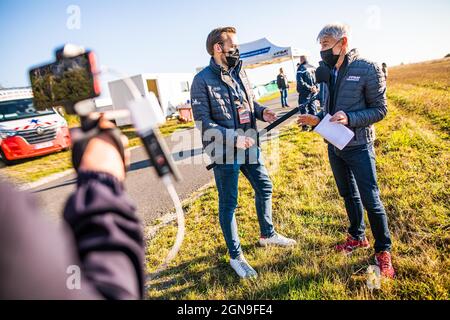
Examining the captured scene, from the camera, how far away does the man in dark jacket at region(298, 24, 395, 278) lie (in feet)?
8.12

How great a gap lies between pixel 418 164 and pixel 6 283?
5.72 m

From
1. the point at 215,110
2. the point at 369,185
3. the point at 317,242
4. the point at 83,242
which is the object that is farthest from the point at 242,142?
the point at 83,242

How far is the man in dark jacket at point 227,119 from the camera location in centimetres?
266

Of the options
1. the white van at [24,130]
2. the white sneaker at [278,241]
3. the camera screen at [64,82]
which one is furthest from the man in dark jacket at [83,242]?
the white van at [24,130]

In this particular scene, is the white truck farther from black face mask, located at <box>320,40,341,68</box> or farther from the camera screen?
the camera screen

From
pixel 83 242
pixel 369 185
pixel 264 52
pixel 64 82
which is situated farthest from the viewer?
pixel 264 52

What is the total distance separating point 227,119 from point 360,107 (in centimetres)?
115

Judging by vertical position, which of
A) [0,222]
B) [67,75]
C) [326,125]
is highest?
[67,75]

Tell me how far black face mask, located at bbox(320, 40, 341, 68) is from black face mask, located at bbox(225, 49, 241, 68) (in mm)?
764

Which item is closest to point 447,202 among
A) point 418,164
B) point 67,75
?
point 418,164

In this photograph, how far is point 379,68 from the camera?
2.46 meters

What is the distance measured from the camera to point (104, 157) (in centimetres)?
92

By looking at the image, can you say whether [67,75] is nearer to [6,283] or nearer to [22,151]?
[6,283]

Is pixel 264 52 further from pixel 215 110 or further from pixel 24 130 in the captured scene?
pixel 215 110
